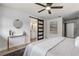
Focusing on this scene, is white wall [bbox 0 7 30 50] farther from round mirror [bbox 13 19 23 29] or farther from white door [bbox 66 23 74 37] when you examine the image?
white door [bbox 66 23 74 37]

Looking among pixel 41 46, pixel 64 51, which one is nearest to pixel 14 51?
pixel 41 46

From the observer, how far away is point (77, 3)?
1.14 meters

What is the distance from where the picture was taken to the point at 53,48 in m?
1.15

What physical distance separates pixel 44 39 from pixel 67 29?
1.11 ft

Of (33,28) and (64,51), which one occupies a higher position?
(33,28)

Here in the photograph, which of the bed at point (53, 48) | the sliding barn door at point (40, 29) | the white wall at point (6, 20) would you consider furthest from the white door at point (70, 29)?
the white wall at point (6, 20)

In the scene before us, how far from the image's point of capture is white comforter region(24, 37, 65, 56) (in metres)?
1.13

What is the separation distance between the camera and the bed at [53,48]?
3.70ft

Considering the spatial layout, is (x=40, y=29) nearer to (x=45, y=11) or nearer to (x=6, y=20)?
(x=45, y=11)

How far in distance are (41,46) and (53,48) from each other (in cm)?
15

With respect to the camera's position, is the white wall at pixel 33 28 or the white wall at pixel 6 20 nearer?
the white wall at pixel 6 20

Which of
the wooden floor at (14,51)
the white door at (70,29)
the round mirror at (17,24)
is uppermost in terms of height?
the round mirror at (17,24)

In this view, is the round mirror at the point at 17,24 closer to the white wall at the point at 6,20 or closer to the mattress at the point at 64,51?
the white wall at the point at 6,20

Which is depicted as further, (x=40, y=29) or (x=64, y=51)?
(x=40, y=29)
